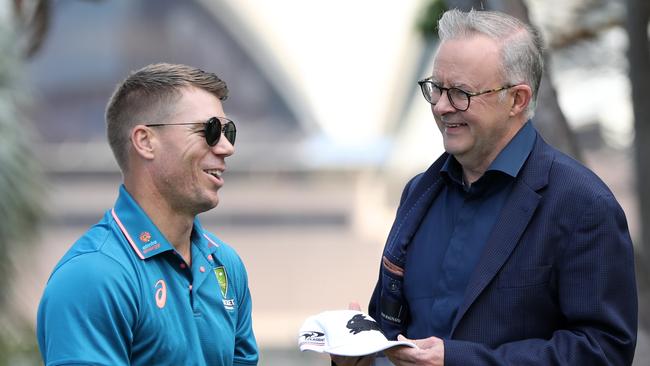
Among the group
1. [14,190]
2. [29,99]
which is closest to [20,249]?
[14,190]

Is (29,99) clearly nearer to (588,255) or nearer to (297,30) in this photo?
(588,255)

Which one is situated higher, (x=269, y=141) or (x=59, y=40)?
(x=59, y=40)

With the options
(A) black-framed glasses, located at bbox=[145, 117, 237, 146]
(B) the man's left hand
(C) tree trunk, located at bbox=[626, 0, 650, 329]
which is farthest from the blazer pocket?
(C) tree trunk, located at bbox=[626, 0, 650, 329]

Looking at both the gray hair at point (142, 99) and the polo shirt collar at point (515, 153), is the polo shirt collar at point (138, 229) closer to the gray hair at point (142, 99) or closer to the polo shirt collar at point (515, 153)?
the gray hair at point (142, 99)

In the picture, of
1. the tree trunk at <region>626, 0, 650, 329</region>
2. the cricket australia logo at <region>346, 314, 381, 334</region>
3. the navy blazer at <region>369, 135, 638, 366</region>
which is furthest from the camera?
the tree trunk at <region>626, 0, 650, 329</region>

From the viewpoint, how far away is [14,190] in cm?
928

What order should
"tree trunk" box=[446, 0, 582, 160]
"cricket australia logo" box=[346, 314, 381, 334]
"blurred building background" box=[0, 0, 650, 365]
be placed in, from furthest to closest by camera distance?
"blurred building background" box=[0, 0, 650, 365] → "tree trunk" box=[446, 0, 582, 160] → "cricket australia logo" box=[346, 314, 381, 334]

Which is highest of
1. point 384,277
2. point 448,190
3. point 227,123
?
point 227,123

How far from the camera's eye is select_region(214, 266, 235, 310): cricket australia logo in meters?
3.31

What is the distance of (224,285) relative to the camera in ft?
11.0

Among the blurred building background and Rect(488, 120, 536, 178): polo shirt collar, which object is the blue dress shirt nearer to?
Rect(488, 120, 536, 178): polo shirt collar

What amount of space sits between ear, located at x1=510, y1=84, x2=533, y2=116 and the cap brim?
73cm

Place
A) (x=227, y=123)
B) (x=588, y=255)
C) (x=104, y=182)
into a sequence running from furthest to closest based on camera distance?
(x=104, y=182) → (x=227, y=123) → (x=588, y=255)

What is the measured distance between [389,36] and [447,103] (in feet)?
108
